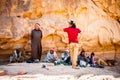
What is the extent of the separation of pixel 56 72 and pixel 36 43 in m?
2.53

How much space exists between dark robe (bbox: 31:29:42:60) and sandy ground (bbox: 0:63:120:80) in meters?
0.98

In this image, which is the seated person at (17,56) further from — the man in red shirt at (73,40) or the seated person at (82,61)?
the man in red shirt at (73,40)

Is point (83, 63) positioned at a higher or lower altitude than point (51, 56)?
lower

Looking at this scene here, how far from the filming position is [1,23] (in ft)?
45.1

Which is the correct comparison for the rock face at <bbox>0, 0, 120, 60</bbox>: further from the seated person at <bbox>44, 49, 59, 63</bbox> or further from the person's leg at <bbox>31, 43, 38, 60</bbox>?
the seated person at <bbox>44, 49, 59, 63</bbox>

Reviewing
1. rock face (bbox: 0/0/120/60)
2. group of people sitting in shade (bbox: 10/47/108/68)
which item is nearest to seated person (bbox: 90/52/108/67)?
group of people sitting in shade (bbox: 10/47/108/68)

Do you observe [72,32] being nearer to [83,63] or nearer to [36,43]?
[83,63]

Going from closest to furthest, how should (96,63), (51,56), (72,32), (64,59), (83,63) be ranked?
(72,32), (83,63), (64,59), (96,63), (51,56)

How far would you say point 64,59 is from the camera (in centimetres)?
1239

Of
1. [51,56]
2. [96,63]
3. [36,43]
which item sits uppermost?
[36,43]

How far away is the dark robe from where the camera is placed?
13.0 meters

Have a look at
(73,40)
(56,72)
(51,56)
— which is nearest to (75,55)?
(73,40)

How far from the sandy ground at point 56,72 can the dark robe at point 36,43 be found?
98 centimetres

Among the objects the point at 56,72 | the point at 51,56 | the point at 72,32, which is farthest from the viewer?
the point at 51,56
